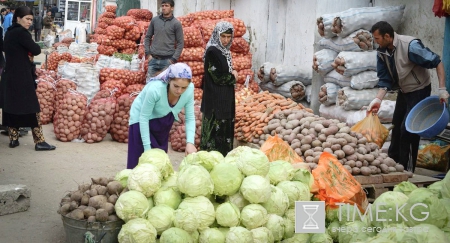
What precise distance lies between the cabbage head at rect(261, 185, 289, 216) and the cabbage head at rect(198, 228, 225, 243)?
0.39m

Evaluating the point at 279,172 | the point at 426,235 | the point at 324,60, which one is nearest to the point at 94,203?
the point at 279,172

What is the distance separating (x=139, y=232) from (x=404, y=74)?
12.7 feet

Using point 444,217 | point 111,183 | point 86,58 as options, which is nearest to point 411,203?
point 444,217

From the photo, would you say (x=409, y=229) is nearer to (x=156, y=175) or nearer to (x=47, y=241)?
(x=156, y=175)

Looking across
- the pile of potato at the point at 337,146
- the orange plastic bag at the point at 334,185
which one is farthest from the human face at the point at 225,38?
the orange plastic bag at the point at 334,185

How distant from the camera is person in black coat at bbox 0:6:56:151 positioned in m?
7.09

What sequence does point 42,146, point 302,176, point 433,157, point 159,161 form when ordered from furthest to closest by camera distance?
point 42,146 → point 433,157 → point 302,176 → point 159,161

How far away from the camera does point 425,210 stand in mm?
2922

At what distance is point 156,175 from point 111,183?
41cm

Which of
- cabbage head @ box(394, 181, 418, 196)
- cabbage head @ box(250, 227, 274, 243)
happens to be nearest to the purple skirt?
cabbage head @ box(250, 227, 274, 243)

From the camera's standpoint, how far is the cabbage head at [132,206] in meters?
3.64

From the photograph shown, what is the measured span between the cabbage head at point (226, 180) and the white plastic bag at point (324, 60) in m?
4.49

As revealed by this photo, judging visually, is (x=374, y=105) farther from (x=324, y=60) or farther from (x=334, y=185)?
(x=334, y=185)

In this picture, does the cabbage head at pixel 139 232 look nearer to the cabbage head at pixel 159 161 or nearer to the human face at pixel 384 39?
the cabbage head at pixel 159 161
